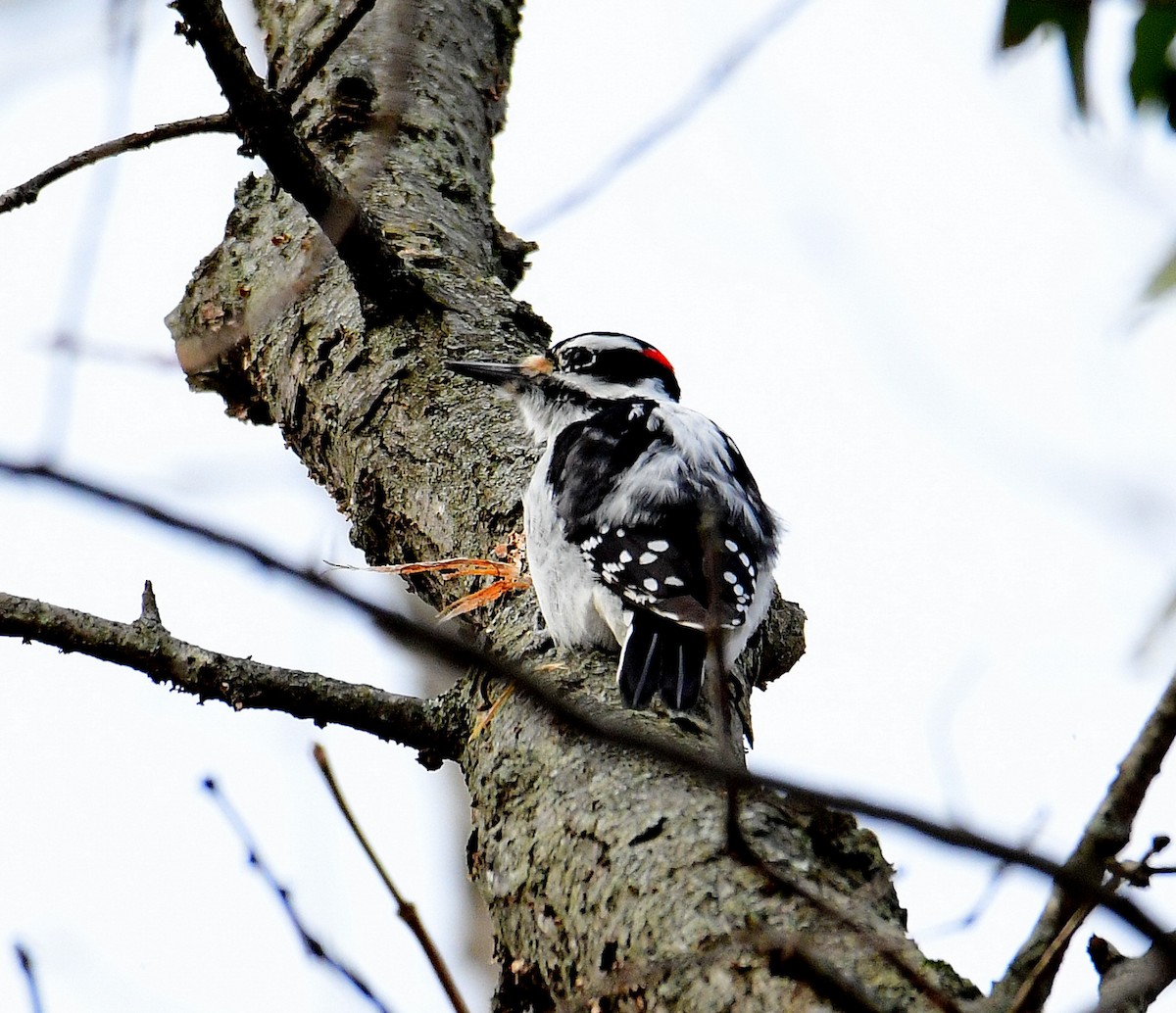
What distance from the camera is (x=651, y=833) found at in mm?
1854

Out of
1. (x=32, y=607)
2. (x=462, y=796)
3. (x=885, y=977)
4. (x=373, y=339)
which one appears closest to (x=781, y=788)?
(x=885, y=977)

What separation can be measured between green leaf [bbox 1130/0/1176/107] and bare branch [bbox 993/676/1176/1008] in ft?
3.78

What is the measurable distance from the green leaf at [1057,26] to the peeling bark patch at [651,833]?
115 centimetres

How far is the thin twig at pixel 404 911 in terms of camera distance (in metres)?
1.01

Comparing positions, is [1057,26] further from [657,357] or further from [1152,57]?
[657,357]

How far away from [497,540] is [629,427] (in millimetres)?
663

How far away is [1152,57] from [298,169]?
186 centimetres

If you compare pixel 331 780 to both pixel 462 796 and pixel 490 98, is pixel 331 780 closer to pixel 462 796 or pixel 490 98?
pixel 490 98

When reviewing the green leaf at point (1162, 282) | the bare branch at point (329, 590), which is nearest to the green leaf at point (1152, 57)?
the green leaf at point (1162, 282)

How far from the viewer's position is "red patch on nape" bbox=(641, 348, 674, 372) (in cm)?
473

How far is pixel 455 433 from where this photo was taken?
3.36m

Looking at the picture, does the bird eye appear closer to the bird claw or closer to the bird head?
the bird head

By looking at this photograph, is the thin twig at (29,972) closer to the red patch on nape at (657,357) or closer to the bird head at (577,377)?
the bird head at (577,377)

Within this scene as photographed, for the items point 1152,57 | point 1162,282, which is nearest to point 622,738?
point 1162,282
